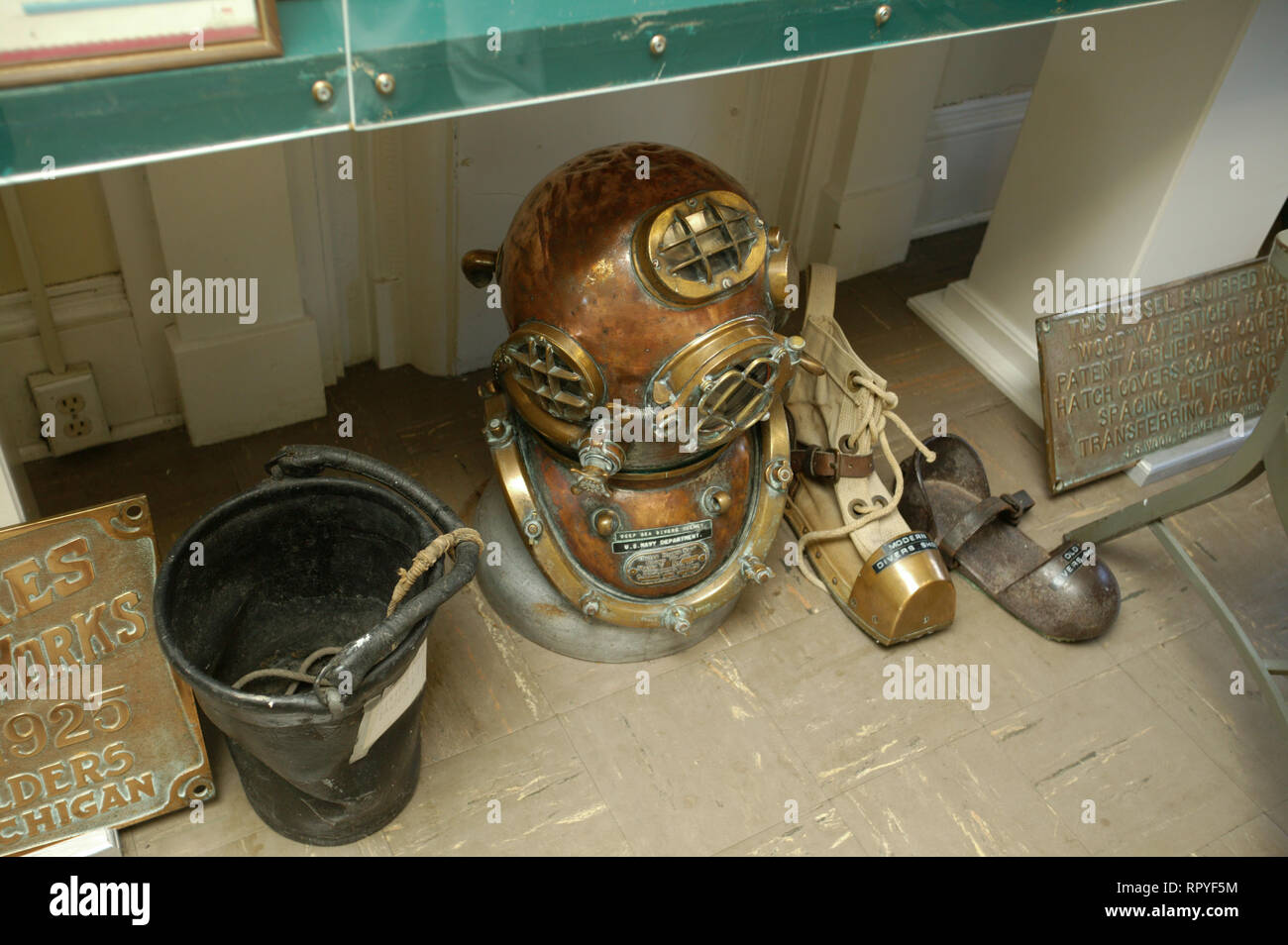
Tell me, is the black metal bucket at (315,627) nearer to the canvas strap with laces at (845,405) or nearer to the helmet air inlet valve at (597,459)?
the helmet air inlet valve at (597,459)

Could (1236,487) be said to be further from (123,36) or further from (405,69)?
(123,36)

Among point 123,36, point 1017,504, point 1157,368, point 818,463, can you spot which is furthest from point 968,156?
point 123,36

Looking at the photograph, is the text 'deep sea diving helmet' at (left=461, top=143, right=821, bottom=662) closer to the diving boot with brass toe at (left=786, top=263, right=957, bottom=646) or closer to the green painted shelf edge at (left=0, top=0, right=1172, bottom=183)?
the diving boot with brass toe at (left=786, top=263, right=957, bottom=646)

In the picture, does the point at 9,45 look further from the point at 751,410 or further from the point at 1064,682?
the point at 1064,682

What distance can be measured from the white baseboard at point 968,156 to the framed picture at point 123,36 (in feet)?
6.92

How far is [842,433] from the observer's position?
2.07 meters

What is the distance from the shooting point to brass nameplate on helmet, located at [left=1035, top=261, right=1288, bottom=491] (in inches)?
91.2

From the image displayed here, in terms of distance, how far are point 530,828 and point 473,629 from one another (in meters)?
0.40

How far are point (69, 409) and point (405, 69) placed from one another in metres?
1.34

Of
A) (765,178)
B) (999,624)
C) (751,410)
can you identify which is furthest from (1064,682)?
(765,178)

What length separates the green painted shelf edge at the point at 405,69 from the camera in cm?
99

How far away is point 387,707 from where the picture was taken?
1.48m

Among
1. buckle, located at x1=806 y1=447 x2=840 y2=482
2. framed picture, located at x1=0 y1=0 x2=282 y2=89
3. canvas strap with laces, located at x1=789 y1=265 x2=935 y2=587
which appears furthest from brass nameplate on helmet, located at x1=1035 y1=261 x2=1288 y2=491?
framed picture, located at x1=0 y1=0 x2=282 y2=89

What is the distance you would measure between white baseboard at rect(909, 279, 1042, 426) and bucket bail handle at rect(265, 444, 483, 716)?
149 cm
